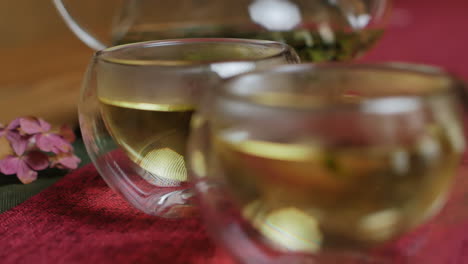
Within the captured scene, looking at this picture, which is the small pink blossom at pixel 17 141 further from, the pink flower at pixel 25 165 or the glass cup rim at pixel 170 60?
the glass cup rim at pixel 170 60

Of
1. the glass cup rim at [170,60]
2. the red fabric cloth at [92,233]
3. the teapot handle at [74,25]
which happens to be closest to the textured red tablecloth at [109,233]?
the red fabric cloth at [92,233]

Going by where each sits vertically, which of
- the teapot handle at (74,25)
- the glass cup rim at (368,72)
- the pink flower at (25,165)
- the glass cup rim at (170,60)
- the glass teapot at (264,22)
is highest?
the glass cup rim at (368,72)

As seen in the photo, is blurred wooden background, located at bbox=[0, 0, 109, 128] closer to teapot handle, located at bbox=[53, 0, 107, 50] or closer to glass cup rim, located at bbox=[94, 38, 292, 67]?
teapot handle, located at bbox=[53, 0, 107, 50]

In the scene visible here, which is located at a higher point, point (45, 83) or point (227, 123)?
point (227, 123)

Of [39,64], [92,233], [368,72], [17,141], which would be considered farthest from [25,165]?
[39,64]

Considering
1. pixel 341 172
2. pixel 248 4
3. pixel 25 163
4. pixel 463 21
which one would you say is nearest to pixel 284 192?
pixel 341 172

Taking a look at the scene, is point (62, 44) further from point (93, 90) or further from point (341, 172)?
point (341, 172)
